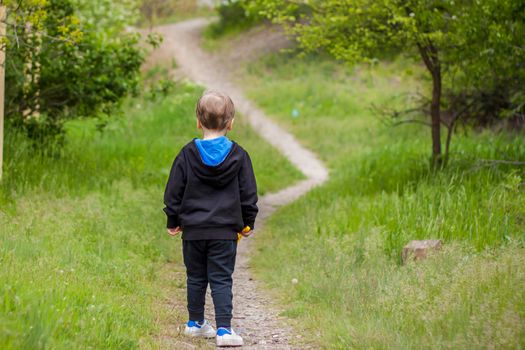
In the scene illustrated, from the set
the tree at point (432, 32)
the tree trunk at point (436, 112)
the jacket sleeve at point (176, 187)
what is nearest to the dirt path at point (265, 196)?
the jacket sleeve at point (176, 187)

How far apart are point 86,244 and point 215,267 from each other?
2283 mm

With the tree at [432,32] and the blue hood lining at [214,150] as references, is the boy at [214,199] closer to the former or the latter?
the blue hood lining at [214,150]

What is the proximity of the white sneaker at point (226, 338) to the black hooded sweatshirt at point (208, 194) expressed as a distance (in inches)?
27.0

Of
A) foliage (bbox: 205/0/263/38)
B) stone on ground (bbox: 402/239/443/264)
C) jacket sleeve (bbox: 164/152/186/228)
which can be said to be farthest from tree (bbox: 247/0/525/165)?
foliage (bbox: 205/0/263/38)

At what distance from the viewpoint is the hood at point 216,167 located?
590 cm

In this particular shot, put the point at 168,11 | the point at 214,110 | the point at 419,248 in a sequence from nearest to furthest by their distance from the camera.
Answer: the point at 214,110 < the point at 419,248 < the point at 168,11

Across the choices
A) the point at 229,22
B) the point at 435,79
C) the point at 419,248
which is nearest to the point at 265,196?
the point at 435,79

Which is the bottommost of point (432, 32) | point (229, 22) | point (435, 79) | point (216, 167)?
point (229, 22)

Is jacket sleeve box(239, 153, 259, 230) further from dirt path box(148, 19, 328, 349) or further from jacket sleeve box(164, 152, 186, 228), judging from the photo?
dirt path box(148, 19, 328, 349)

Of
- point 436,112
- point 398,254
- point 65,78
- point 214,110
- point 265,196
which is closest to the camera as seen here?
point 214,110

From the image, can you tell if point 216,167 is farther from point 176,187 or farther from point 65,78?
point 65,78

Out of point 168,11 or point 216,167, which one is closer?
point 216,167

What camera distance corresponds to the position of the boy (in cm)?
590

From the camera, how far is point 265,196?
604 inches
